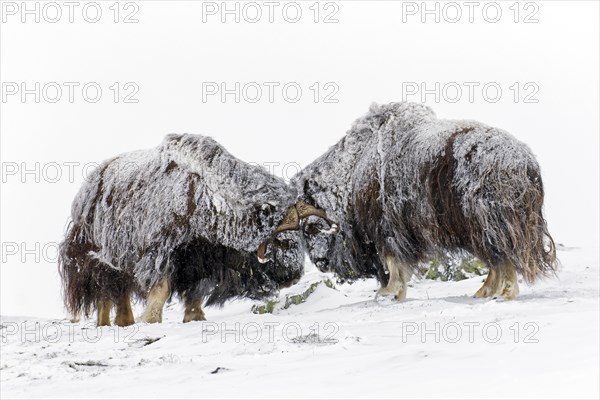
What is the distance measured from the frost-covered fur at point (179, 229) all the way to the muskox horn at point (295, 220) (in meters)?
0.11

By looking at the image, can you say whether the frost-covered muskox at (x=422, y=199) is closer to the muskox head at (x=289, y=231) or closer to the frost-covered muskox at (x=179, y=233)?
the muskox head at (x=289, y=231)

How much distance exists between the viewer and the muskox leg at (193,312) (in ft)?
25.0

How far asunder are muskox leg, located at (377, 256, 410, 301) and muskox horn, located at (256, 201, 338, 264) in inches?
29.5

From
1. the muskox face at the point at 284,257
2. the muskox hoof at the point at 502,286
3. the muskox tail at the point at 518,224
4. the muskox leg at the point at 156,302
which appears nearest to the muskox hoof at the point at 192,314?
the muskox leg at the point at 156,302

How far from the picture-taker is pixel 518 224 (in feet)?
21.4

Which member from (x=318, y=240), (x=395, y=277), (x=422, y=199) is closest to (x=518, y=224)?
(x=422, y=199)

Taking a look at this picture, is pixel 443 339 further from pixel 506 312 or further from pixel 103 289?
pixel 103 289

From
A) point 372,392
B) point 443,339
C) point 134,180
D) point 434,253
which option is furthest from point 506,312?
point 134,180

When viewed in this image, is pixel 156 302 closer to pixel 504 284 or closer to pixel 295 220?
pixel 295 220

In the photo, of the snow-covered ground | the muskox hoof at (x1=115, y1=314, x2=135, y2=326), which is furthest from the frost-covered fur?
the snow-covered ground

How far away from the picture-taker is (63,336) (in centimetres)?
580

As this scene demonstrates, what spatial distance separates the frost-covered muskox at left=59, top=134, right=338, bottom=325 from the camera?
23.1ft

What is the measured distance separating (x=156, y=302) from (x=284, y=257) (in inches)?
57.1

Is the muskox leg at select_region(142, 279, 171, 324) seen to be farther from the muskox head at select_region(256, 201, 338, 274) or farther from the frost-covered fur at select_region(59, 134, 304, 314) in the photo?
the muskox head at select_region(256, 201, 338, 274)
